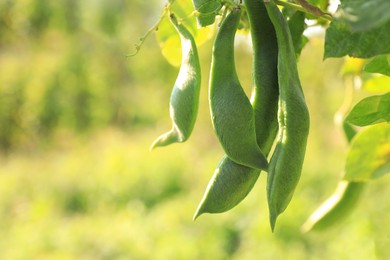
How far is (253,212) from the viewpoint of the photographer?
5.16 meters

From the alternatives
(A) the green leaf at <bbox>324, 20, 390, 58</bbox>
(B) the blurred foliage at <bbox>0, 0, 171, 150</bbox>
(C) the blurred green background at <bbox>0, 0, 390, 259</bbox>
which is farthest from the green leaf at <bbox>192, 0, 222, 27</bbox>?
(B) the blurred foliage at <bbox>0, 0, 171, 150</bbox>

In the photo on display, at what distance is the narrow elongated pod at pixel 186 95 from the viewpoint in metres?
0.69

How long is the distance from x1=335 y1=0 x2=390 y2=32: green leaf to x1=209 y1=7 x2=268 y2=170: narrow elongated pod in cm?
18

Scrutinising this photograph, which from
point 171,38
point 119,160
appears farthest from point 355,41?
point 119,160

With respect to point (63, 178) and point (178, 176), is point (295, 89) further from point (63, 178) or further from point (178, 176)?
point (63, 178)

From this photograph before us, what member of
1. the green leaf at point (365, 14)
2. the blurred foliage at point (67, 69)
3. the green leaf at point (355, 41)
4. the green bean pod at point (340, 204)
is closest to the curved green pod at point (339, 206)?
the green bean pod at point (340, 204)

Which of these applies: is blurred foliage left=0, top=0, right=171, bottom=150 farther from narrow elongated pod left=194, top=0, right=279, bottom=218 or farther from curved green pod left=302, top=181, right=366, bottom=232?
narrow elongated pod left=194, top=0, right=279, bottom=218

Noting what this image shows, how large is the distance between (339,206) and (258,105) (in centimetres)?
60

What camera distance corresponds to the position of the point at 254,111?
26.4 inches

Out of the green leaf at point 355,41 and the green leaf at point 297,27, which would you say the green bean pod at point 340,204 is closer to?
the green leaf at point 297,27

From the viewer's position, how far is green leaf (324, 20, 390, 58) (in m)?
0.59

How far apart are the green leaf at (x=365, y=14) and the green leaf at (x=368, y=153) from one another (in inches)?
21.8

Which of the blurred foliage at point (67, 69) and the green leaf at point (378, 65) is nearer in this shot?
the green leaf at point (378, 65)

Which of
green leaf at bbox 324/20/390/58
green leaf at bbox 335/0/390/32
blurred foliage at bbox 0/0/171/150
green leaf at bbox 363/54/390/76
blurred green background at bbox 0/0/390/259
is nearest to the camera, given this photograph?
green leaf at bbox 335/0/390/32
